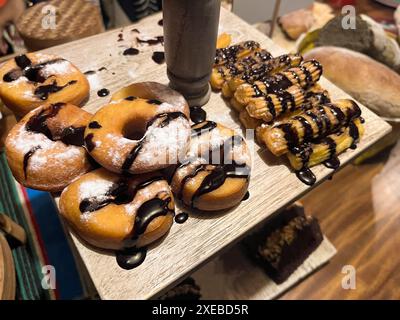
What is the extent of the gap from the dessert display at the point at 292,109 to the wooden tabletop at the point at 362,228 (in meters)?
0.64

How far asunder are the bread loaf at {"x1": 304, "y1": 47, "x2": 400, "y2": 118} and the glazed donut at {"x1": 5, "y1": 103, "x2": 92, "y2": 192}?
0.98 meters

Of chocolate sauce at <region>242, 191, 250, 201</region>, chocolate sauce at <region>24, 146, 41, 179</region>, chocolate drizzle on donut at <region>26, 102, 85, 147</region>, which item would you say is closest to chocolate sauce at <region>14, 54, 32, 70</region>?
chocolate drizzle on donut at <region>26, 102, 85, 147</region>

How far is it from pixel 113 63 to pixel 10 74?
1.02ft

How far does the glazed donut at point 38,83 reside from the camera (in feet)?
2.97

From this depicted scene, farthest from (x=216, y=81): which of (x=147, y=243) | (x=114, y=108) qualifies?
(x=147, y=243)

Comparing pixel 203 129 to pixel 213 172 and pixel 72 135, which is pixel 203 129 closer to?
pixel 213 172

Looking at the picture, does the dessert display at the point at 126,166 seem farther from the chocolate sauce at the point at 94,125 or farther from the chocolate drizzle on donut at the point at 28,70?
the chocolate drizzle on donut at the point at 28,70

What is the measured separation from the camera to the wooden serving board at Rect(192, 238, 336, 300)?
1.30 metres

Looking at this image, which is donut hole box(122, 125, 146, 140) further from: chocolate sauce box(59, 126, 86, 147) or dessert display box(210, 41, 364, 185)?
dessert display box(210, 41, 364, 185)

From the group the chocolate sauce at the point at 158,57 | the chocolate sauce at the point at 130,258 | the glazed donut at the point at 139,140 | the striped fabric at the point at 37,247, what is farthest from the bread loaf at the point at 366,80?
the striped fabric at the point at 37,247

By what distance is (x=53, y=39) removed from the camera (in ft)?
4.56

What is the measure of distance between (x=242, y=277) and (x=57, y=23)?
1311 mm
